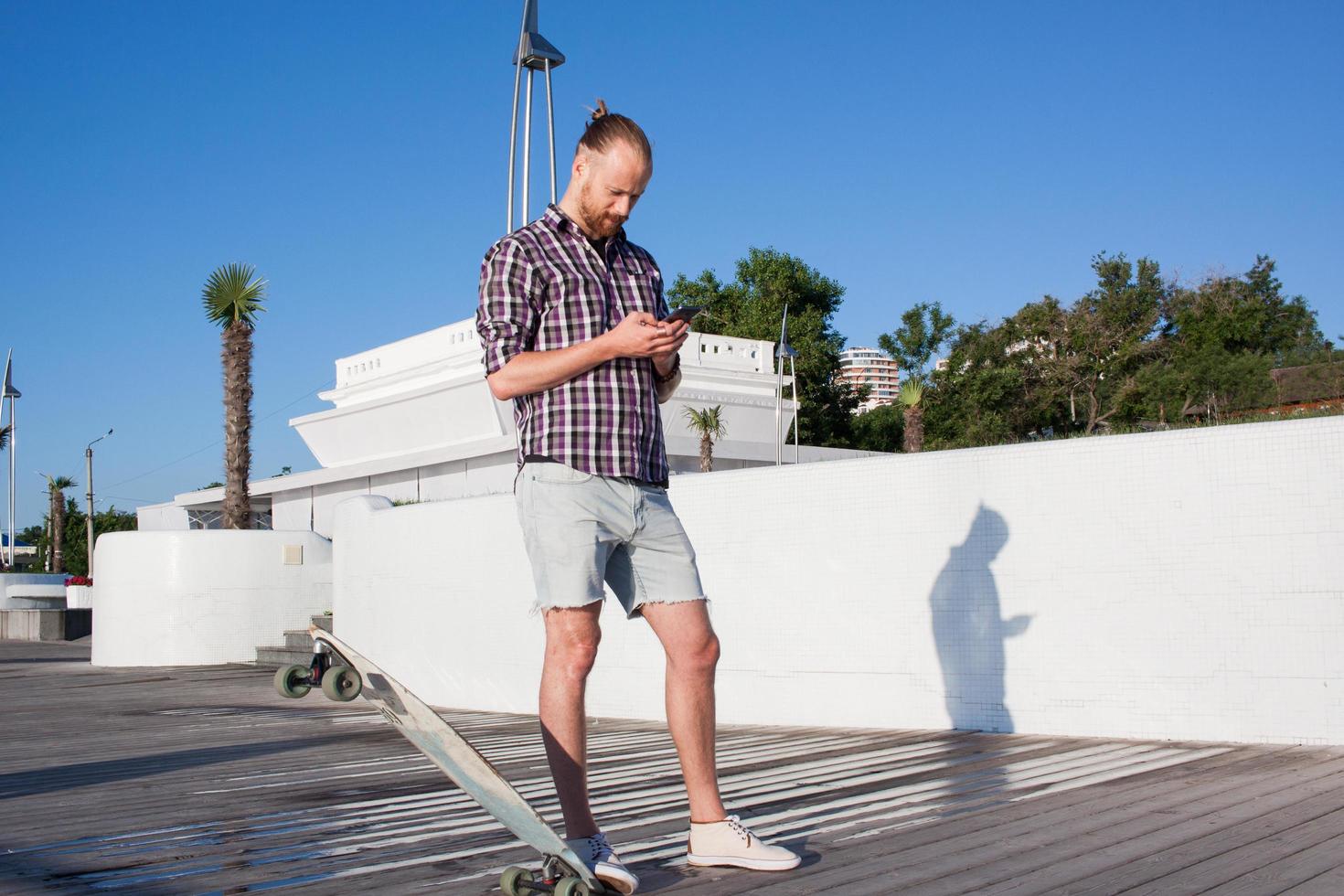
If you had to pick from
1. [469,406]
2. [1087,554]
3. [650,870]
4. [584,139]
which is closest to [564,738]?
[650,870]

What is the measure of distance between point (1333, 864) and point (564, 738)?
195 cm

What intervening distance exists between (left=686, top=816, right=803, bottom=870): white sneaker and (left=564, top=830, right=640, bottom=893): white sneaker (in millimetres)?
262

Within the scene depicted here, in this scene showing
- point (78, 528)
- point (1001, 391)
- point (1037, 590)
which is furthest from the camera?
point (78, 528)

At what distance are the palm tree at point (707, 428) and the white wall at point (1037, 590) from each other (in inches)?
643

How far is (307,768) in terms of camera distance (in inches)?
233

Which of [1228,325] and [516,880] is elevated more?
[1228,325]

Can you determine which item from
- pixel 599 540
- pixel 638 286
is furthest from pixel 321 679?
pixel 638 286

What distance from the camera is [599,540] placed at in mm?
2994

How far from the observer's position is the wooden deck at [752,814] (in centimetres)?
309

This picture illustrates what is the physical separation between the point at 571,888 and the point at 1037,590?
14.0 ft

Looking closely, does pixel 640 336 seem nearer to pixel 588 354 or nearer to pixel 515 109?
pixel 588 354

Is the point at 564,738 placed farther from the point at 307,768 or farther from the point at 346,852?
the point at 307,768

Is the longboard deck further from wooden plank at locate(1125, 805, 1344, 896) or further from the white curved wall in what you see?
the white curved wall

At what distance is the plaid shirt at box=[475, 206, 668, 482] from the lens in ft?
10.0
